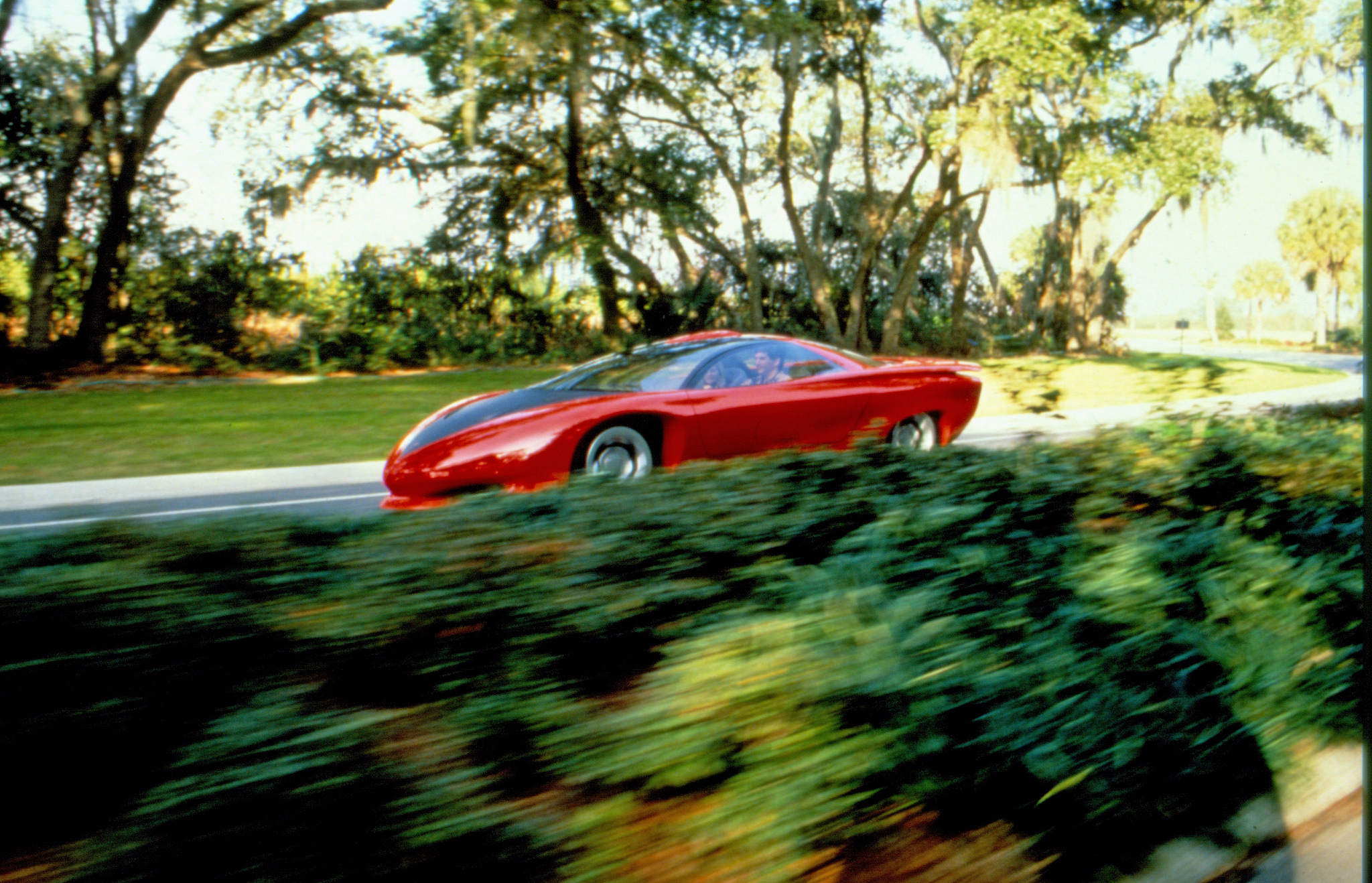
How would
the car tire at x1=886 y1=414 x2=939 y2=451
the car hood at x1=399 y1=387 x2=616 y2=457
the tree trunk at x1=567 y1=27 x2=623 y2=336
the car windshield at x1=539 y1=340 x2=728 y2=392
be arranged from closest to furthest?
the car hood at x1=399 y1=387 x2=616 y2=457
the car windshield at x1=539 y1=340 x2=728 y2=392
the car tire at x1=886 y1=414 x2=939 y2=451
the tree trunk at x1=567 y1=27 x2=623 y2=336

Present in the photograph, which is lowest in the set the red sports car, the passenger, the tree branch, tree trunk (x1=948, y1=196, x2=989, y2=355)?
the red sports car

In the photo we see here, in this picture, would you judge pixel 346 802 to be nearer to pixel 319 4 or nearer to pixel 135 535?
pixel 135 535

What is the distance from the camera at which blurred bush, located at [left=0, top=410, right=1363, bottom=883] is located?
5.68ft

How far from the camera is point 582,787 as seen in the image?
1.99m

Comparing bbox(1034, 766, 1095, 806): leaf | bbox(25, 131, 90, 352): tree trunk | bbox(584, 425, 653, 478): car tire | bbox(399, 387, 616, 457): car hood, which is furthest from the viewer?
bbox(25, 131, 90, 352): tree trunk

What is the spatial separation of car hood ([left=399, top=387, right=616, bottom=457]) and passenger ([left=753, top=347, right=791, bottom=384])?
1.21m

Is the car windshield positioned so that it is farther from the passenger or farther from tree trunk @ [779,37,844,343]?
tree trunk @ [779,37,844,343]

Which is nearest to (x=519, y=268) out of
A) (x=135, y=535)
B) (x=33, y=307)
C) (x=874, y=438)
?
(x=33, y=307)

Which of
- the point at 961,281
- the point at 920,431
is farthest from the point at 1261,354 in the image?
the point at 920,431

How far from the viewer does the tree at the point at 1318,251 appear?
19.1 metres

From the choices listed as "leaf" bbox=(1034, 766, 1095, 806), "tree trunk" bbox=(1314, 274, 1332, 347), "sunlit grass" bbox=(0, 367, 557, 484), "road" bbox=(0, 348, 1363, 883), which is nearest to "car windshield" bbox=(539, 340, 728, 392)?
"road" bbox=(0, 348, 1363, 883)

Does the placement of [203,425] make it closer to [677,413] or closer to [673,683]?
[677,413]

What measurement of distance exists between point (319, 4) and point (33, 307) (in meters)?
7.72

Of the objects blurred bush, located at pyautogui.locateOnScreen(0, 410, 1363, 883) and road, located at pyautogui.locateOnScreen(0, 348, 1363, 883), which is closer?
blurred bush, located at pyautogui.locateOnScreen(0, 410, 1363, 883)
